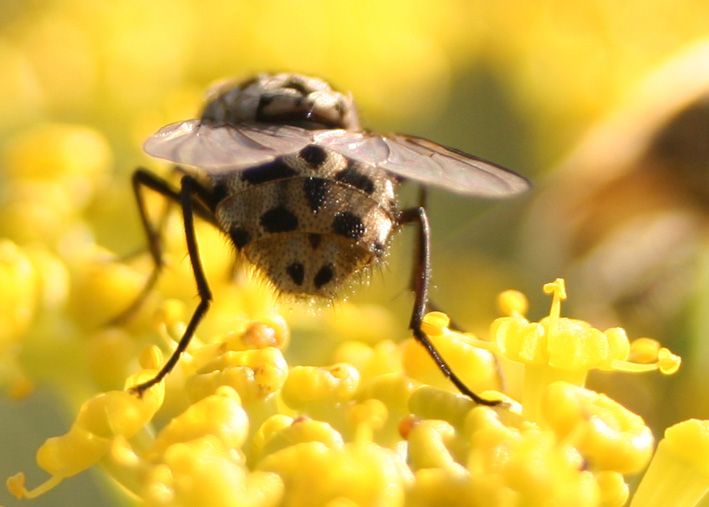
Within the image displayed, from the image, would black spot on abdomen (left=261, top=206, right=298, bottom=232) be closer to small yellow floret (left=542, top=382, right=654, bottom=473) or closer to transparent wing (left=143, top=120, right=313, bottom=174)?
transparent wing (left=143, top=120, right=313, bottom=174)

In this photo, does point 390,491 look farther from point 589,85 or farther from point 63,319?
point 589,85

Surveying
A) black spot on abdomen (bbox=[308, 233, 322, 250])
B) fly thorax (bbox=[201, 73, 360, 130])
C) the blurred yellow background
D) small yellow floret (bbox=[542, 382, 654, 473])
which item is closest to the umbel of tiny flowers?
small yellow floret (bbox=[542, 382, 654, 473])

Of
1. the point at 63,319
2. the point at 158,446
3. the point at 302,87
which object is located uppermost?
the point at 302,87

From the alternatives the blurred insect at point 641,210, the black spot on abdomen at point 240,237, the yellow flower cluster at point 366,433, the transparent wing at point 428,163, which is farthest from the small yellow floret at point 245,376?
the blurred insect at point 641,210

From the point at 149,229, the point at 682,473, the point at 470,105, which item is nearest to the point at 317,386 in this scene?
the point at 682,473

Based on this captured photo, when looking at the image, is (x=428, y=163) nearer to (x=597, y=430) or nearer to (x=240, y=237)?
(x=240, y=237)

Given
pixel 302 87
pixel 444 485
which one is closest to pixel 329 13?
pixel 302 87
